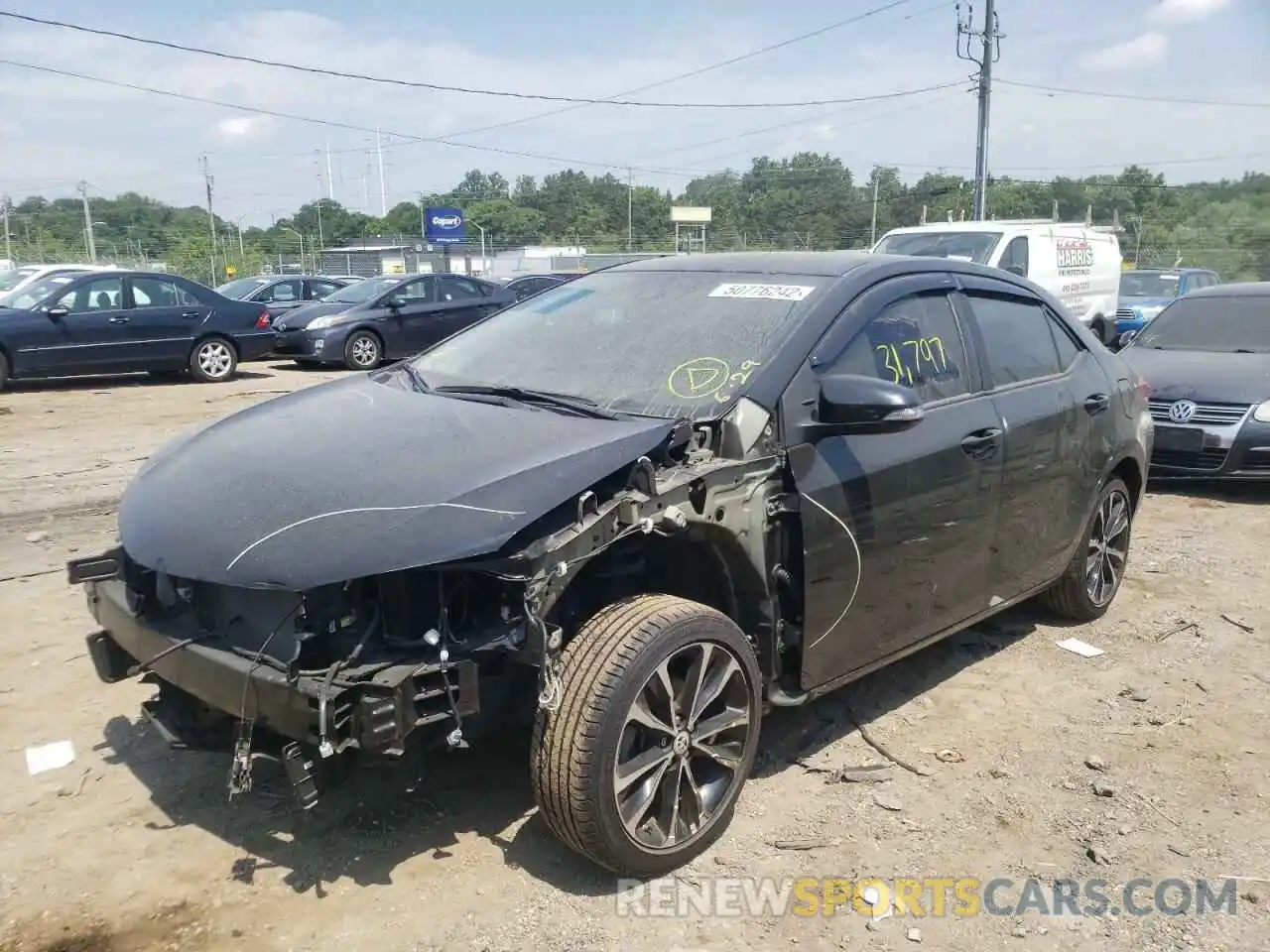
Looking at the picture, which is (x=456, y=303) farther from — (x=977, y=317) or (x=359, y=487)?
(x=359, y=487)

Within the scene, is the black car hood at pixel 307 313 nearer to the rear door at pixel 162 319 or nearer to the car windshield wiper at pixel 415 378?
the rear door at pixel 162 319

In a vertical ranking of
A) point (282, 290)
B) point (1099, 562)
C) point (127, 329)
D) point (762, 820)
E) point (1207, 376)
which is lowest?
point (762, 820)

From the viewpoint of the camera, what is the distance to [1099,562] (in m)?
5.07

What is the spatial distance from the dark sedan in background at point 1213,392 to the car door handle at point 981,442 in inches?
176

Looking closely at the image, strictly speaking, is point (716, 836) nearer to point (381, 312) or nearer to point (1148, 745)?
point (1148, 745)

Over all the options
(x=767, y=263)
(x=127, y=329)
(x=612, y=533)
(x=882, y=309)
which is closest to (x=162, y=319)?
(x=127, y=329)

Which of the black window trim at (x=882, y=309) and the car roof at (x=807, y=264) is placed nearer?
the black window trim at (x=882, y=309)

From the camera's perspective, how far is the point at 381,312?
626 inches

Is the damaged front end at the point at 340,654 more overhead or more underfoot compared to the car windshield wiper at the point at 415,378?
more underfoot

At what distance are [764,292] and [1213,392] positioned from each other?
5.42 meters

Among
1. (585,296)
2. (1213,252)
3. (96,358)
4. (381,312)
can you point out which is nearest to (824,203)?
(1213,252)

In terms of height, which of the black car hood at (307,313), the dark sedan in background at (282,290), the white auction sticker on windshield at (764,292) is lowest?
the black car hood at (307,313)

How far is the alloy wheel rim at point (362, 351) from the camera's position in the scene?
618 inches

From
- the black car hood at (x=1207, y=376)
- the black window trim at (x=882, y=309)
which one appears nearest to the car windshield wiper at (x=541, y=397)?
the black window trim at (x=882, y=309)
